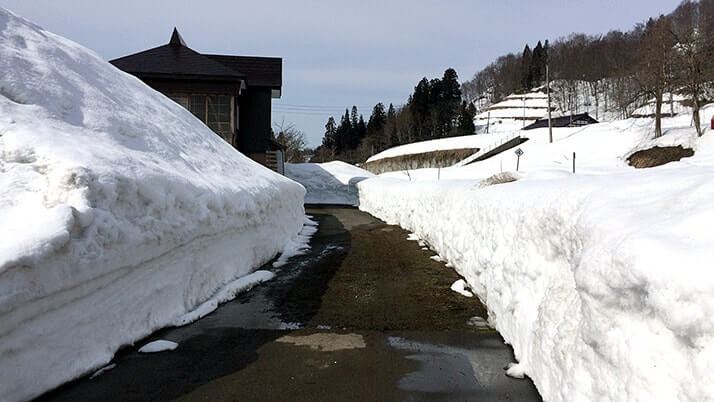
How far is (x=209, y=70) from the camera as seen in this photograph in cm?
2084

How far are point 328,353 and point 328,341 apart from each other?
1.03ft

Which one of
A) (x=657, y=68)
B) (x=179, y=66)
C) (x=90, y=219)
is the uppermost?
(x=657, y=68)

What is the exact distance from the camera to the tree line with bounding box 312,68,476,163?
229 ft

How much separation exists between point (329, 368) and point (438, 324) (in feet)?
5.59

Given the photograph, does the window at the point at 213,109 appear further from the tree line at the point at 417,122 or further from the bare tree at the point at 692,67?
the tree line at the point at 417,122

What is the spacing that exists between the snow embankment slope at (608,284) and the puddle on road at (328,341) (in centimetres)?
159

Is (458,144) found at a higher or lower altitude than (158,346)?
higher

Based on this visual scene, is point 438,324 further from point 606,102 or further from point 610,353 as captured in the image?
point 606,102

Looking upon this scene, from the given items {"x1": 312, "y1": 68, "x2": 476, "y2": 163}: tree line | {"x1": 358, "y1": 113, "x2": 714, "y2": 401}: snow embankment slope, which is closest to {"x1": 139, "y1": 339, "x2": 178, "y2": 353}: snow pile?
{"x1": 358, "y1": 113, "x2": 714, "y2": 401}: snow embankment slope

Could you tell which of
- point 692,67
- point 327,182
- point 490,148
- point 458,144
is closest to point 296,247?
point 327,182

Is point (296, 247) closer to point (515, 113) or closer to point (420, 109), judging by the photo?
point (420, 109)

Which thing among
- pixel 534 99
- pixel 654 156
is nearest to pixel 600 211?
pixel 654 156

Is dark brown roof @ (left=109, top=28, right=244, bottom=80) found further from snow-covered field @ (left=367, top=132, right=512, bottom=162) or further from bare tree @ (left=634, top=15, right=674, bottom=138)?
snow-covered field @ (left=367, top=132, right=512, bottom=162)

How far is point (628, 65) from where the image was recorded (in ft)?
135
